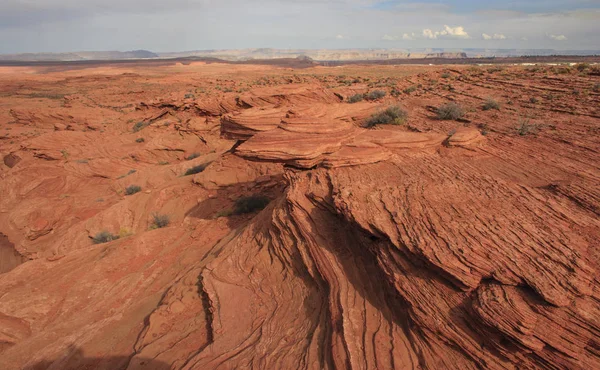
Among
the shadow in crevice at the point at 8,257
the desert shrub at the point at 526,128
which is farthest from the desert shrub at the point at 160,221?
the desert shrub at the point at 526,128

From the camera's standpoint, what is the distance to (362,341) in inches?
184

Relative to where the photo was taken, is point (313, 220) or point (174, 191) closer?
point (313, 220)

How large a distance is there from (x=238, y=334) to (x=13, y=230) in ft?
45.6

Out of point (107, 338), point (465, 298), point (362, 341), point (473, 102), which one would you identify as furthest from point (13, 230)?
point (473, 102)

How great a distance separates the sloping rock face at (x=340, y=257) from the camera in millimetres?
4191

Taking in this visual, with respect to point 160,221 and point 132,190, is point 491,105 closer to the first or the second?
point 160,221

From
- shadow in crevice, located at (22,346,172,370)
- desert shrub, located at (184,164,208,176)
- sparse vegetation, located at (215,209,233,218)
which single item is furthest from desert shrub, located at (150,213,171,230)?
shadow in crevice, located at (22,346,172,370)

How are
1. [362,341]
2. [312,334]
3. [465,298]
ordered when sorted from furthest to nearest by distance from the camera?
[312,334] → [362,341] → [465,298]

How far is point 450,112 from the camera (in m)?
13.6

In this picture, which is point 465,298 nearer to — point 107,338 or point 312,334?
point 312,334

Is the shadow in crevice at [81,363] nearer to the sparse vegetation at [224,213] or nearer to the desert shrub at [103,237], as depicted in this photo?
the sparse vegetation at [224,213]

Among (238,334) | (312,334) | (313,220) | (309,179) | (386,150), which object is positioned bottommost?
(238,334)

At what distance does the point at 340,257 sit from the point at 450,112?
34.1 ft

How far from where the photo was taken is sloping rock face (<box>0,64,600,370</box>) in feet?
13.8
